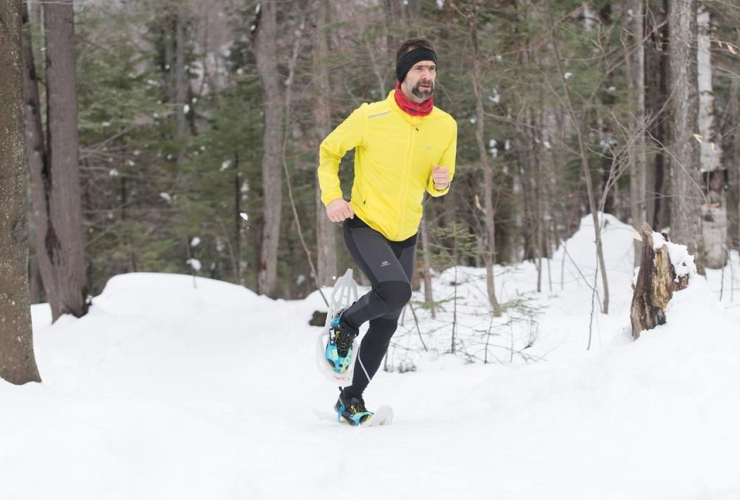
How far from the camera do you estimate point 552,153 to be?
15.7 m

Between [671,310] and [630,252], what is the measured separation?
11877mm

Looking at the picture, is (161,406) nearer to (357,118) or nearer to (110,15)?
A: (357,118)

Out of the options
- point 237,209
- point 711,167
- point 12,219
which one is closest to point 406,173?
point 12,219

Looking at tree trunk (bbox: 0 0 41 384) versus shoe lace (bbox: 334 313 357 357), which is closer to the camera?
tree trunk (bbox: 0 0 41 384)

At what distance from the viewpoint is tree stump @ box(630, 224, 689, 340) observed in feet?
12.3

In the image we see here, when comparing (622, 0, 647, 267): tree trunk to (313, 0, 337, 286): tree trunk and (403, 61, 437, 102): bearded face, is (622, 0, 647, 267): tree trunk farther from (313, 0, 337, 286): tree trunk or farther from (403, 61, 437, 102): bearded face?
(403, 61, 437, 102): bearded face

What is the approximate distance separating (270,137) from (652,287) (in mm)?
11149

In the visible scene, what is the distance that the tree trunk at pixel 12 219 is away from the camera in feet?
13.0

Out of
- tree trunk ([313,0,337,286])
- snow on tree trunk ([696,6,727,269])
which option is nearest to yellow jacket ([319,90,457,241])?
tree trunk ([313,0,337,286])

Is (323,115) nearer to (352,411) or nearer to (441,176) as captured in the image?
(441,176)

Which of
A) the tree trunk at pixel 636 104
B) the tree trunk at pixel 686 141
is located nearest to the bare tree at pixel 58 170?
the tree trunk at pixel 636 104

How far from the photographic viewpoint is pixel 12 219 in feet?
13.2

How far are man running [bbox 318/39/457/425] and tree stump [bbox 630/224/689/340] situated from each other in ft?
3.91

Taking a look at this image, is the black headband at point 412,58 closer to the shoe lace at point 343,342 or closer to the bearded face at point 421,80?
the bearded face at point 421,80
